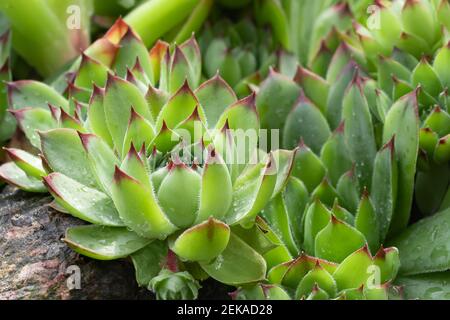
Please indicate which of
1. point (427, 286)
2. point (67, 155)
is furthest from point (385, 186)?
point (67, 155)

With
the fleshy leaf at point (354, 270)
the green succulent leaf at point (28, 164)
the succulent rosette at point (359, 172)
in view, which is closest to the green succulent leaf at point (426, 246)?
the succulent rosette at point (359, 172)

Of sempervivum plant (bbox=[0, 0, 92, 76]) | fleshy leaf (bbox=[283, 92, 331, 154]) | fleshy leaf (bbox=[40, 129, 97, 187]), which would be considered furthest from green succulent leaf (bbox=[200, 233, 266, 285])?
sempervivum plant (bbox=[0, 0, 92, 76])

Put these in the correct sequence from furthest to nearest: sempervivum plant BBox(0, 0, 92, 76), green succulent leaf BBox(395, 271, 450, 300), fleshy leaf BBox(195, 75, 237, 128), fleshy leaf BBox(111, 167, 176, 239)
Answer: sempervivum plant BBox(0, 0, 92, 76) < fleshy leaf BBox(195, 75, 237, 128) < green succulent leaf BBox(395, 271, 450, 300) < fleshy leaf BBox(111, 167, 176, 239)

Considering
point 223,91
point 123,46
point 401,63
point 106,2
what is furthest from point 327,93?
point 106,2

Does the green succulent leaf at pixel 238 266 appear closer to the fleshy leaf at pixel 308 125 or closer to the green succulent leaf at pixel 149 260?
the green succulent leaf at pixel 149 260

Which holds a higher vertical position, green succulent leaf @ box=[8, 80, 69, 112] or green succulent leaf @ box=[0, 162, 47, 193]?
green succulent leaf @ box=[8, 80, 69, 112]

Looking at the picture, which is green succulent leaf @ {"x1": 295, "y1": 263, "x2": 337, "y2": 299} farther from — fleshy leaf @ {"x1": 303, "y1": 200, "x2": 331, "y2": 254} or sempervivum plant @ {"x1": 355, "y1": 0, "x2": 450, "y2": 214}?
sempervivum plant @ {"x1": 355, "y1": 0, "x2": 450, "y2": 214}

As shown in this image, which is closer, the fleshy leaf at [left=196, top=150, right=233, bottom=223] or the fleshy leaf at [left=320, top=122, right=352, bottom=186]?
the fleshy leaf at [left=196, top=150, right=233, bottom=223]

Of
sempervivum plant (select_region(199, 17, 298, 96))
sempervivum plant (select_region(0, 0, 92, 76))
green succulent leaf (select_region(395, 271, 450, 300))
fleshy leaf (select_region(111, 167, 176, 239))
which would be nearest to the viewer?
fleshy leaf (select_region(111, 167, 176, 239))
